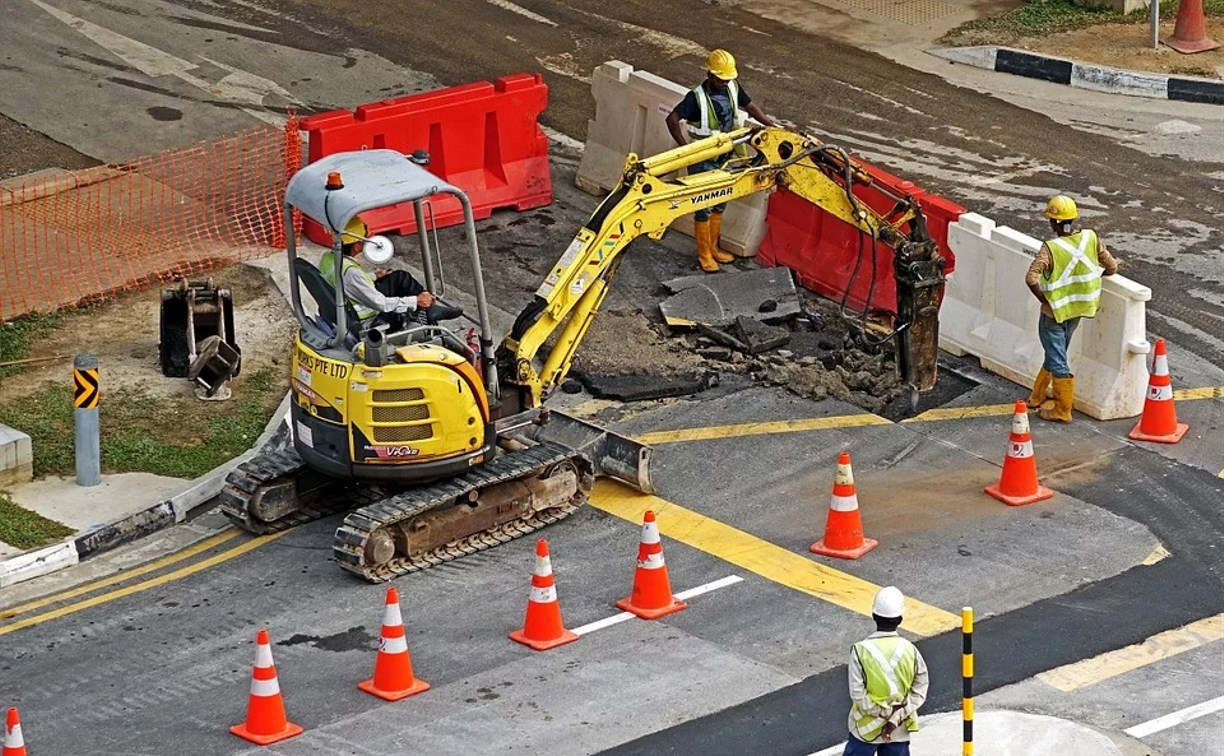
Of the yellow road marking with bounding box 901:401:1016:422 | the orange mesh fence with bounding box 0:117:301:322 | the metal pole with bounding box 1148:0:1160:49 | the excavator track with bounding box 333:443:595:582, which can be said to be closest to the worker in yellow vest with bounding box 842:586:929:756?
the excavator track with bounding box 333:443:595:582

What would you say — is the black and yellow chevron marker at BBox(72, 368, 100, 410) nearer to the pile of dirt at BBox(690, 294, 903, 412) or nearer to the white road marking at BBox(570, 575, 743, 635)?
the white road marking at BBox(570, 575, 743, 635)

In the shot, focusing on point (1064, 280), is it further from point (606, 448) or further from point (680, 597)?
point (680, 597)

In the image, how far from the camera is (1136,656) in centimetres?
1341

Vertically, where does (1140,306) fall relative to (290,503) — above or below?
above

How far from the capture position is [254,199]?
2138 cm

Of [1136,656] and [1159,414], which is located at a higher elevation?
[1159,414]

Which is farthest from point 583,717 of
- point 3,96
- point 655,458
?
point 3,96

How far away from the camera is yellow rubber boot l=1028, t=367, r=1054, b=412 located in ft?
55.3

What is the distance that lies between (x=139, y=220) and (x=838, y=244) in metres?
6.39

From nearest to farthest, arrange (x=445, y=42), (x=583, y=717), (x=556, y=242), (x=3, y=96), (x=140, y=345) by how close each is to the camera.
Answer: (x=583, y=717)
(x=140, y=345)
(x=556, y=242)
(x=3, y=96)
(x=445, y=42)

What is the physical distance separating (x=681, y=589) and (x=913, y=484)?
2343 millimetres

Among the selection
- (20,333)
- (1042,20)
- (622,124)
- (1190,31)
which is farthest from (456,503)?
(1042,20)

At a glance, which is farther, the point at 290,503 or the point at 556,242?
the point at 556,242

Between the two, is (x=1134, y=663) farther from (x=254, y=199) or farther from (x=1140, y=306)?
(x=254, y=199)
